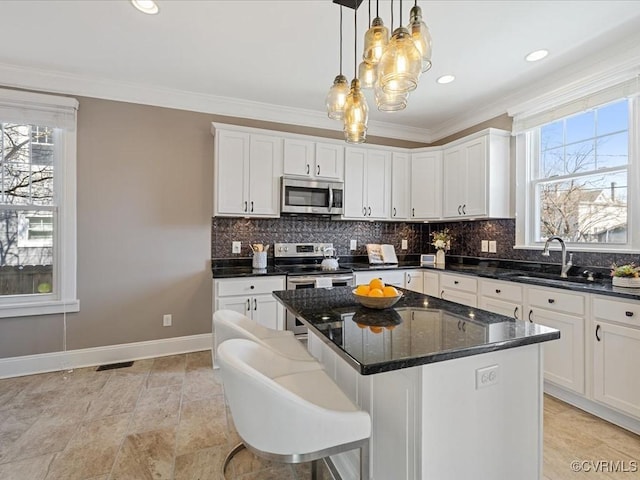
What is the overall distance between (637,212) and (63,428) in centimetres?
444

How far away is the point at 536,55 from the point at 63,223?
4.49m

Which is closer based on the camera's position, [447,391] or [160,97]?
[447,391]

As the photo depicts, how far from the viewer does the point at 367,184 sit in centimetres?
393

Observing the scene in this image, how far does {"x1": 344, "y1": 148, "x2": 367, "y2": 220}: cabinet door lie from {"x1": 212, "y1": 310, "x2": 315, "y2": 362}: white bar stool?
2.20 metres

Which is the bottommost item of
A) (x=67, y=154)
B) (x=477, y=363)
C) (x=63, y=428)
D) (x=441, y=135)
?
(x=63, y=428)

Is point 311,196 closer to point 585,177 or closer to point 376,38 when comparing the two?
point 376,38

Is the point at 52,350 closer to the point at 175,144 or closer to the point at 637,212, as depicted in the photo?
the point at 175,144

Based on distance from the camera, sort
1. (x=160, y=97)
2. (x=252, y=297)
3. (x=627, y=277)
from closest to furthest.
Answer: (x=627, y=277) < (x=252, y=297) < (x=160, y=97)

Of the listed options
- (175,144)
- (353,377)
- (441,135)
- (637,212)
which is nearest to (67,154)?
(175,144)

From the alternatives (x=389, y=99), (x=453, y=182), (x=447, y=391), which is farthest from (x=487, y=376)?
(x=453, y=182)

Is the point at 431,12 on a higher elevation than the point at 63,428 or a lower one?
higher

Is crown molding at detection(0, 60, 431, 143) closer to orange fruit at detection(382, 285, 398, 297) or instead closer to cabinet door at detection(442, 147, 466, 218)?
cabinet door at detection(442, 147, 466, 218)

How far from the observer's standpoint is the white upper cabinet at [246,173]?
3.27 metres

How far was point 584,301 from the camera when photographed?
7.30ft
